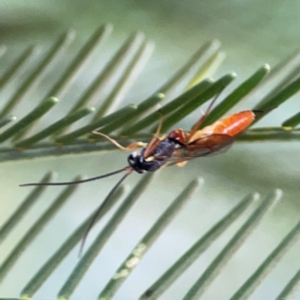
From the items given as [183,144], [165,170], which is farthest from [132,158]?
[165,170]

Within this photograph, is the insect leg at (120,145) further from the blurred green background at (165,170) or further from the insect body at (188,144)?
the blurred green background at (165,170)

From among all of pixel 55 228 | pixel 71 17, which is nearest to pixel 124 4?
pixel 71 17

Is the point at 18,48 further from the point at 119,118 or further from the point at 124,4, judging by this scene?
the point at 119,118

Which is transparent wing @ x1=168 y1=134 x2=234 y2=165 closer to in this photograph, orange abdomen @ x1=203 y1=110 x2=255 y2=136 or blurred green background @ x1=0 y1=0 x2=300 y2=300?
orange abdomen @ x1=203 y1=110 x2=255 y2=136

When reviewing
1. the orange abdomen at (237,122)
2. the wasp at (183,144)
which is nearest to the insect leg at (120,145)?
the wasp at (183,144)

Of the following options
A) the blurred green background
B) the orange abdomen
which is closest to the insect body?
the orange abdomen

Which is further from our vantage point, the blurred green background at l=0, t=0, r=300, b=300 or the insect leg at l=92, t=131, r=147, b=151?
the blurred green background at l=0, t=0, r=300, b=300
